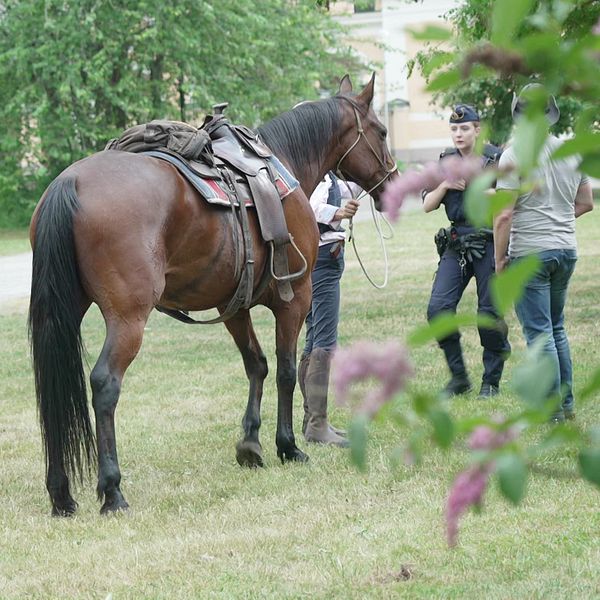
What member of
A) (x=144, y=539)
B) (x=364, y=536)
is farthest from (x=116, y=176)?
(x=364, y=536)

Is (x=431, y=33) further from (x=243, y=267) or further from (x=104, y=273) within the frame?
(x=243, y=267)

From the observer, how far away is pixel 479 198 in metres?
1.09

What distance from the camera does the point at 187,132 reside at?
5648 mm

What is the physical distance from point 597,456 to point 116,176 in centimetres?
424

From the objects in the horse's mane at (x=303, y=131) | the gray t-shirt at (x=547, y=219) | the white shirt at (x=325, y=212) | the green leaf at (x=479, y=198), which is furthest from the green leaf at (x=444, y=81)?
the white shirt at (x=325, y=212)

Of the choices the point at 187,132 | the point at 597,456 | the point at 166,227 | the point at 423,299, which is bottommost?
the point at 423,299

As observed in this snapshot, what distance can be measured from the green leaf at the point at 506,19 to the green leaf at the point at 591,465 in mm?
416

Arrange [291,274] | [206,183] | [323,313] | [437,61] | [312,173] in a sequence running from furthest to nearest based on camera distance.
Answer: [323,313]
[312,173]
[291,274]
[206,183]
[437,61]

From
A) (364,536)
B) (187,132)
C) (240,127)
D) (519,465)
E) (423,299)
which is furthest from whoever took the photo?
(423,299)

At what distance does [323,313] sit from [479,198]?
5.82 m

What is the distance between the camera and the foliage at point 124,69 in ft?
93.7

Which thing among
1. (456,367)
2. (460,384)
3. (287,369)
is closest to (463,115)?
(456,367)

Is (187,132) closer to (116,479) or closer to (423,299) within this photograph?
(116,479)

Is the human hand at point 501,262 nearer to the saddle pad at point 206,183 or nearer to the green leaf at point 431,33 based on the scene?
the saddle pad at point 206,183
